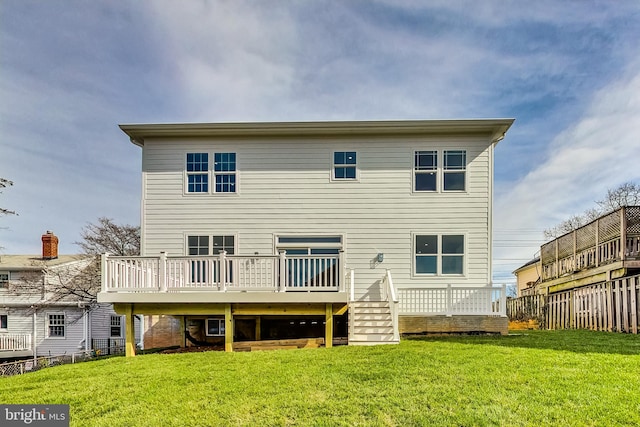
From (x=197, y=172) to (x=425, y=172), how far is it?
22.5 ft

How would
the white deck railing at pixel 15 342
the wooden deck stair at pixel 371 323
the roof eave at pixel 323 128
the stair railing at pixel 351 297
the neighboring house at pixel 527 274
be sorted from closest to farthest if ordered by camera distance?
the wooden deck stair at pixel 371 323
the stair railing at pixel 351 297
the roof eave at pixel 323 128
the white deck railing at pixel 15 342
the neighboring house at pixel 527 274

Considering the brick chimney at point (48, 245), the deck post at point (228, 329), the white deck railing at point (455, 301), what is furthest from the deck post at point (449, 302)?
the brick chimney at point (48, 245)

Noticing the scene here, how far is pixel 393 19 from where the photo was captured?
37.4 ft

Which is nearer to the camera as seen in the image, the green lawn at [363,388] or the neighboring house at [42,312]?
the green lawn at [363,388]

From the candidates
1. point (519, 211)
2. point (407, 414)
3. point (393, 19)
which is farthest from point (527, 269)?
point (407, 414)

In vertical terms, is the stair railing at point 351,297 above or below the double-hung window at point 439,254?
below

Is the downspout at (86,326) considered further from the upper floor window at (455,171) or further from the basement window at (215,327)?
the upper floor window at (455,171)

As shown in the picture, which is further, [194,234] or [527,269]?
[527,269]

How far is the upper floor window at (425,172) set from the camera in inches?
442

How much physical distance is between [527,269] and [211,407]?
2767cm

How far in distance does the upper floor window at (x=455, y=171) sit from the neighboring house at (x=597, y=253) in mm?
4441

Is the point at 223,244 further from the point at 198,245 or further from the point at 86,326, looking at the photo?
the point at 86,326

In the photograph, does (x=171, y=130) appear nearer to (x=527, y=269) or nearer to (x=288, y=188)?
(x=288, y=188)

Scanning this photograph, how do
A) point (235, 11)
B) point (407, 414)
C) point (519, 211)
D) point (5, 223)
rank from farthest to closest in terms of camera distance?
point (519, 211) → point (5, 223) → point (235, 11) → point (407, 414)
